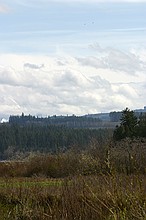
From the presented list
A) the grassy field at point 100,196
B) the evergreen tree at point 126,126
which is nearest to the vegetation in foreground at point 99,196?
the grassy field at point 100,196

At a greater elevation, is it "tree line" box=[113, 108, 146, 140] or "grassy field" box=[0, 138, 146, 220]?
"tree line" box=[113, 108, 146, 140]

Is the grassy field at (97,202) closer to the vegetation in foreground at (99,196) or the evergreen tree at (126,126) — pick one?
the vegetation in foreground at (99,196)

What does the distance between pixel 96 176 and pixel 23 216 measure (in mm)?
3803

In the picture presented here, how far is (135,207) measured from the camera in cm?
938

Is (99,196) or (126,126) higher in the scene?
(126,126)

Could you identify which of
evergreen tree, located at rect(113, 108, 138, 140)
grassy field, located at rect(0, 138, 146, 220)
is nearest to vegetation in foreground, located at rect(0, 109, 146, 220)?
grassy field, located at rect(0, 138, 146, 220)

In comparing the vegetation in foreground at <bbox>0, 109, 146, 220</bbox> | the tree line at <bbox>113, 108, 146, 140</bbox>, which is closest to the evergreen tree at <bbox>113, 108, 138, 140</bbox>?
the tree line at <bbox>113, 108, 146, 140</bbox>

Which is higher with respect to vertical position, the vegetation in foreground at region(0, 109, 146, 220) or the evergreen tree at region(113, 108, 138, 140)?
the evergreen tree at region(113, 108, 138, 140)

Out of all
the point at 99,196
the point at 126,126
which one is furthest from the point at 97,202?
the point at 126,126

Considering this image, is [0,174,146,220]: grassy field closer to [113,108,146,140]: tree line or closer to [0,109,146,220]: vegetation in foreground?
[0,109,146,220]: vegetation in foreground

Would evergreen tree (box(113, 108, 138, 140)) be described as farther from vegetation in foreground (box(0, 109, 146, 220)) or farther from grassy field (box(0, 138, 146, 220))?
grassy field (box(0, 138, 146, 220))

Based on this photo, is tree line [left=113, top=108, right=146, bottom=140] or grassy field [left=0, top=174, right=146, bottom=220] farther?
tree line [left=113, top=108, right=146, bottom=140]

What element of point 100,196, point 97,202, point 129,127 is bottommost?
point 97,202

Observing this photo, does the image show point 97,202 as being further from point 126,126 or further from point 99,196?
point 126,126
